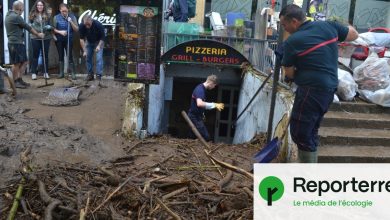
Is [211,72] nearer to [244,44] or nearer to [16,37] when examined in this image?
[244,44]

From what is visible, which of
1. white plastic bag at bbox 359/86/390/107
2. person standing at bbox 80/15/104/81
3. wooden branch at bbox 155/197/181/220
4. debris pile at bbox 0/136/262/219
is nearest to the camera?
wooden branch at bbox 155/197/181/220

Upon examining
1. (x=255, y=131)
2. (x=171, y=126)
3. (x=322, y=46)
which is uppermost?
(x=322, y=46)

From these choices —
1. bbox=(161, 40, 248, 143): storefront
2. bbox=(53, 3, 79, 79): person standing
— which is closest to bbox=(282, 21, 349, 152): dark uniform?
bbox=(161, 40, 248, 143): storefront

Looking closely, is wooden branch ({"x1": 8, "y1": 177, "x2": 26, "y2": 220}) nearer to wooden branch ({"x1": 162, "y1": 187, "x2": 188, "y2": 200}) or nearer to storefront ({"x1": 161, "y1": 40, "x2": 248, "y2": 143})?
wooden branch ({"x1": 162, "y1": 187, "x2": 188, "y2": 200})

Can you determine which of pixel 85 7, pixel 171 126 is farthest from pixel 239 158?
pixel 85 7

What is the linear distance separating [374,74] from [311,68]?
3124mm

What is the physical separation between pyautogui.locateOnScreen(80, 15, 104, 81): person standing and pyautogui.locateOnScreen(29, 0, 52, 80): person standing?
92cm

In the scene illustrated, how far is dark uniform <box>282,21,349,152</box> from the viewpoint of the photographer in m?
4.56

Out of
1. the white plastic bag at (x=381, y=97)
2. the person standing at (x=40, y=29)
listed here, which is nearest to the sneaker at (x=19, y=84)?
the person standing at (x=40, y=29)

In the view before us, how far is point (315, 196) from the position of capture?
139 inches

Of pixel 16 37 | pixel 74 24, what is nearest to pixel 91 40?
pixel 74 24

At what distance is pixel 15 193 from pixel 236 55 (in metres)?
6.43

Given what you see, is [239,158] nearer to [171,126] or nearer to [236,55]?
[236,55]

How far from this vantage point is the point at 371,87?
7.25m
